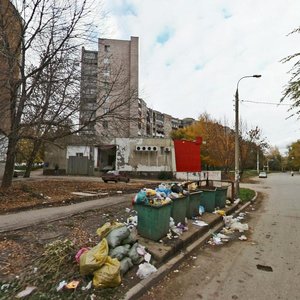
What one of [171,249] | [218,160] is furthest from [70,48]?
[218,160]

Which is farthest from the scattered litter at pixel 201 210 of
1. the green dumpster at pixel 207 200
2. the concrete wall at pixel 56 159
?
the concrete wall at pixel 56 159

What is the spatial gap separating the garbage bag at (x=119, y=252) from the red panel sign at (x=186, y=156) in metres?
4.77

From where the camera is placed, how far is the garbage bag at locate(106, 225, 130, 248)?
14.7ft

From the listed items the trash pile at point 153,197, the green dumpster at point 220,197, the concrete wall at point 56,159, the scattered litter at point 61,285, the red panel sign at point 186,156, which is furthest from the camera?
the concrete wall at point 56,159

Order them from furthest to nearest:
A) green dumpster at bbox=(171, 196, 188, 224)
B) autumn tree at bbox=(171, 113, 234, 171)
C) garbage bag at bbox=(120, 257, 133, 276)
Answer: autumn tree at bbox=(171, 113, 234, 171) → green dumpster at bbox=(171, 196, 188, 224) → garbage bag at bbox=(120, 257, 133, 276)

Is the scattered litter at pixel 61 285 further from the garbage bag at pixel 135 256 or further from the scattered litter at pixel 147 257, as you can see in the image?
the scattered litter at pixel 147 257

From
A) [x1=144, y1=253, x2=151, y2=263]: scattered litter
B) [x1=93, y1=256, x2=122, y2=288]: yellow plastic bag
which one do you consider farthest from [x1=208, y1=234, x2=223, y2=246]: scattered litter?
[x1=93, y1=256, x2=122, y2=288]: yellow plastic bag

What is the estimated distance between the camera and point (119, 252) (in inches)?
170

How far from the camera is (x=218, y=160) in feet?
118

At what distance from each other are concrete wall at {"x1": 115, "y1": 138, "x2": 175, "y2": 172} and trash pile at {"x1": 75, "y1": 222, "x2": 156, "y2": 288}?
28316 millimetres

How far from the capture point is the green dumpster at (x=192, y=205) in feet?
25.9

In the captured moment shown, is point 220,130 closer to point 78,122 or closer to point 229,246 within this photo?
point 78,122

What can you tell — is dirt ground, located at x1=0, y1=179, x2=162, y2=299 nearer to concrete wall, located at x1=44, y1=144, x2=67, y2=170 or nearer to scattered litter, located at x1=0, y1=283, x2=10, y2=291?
scattered litter, located at x1=0, y1=283, x2=10, y2=291

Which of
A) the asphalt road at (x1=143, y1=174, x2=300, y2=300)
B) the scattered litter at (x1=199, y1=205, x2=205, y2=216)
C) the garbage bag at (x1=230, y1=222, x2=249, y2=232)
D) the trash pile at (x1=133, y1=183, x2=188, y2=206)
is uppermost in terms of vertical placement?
the trash pile at (x1=133, y1=183, x2=188, y2=206)
